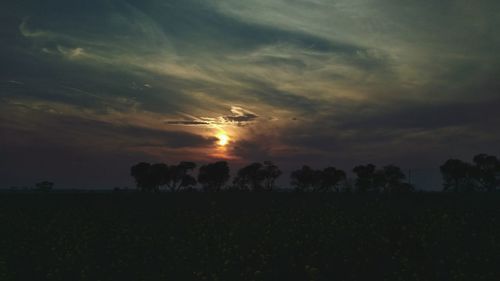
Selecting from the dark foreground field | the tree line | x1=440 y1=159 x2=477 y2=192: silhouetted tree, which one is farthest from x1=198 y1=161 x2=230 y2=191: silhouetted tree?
the dark foreground field

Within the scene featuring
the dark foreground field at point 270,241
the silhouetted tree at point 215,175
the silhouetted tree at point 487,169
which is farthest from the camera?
the silhouetted tree at point 215,175

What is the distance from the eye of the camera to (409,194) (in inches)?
1244

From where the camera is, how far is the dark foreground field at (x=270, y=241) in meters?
18.0

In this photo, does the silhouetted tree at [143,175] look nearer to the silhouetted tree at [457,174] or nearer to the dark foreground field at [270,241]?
the silhouetted tree at [457,174]

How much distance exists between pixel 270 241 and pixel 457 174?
306ft

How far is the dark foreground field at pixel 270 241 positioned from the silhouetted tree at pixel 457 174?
7787 cm

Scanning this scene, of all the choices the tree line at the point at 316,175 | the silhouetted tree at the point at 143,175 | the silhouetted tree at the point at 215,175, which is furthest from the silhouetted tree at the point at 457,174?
the silhouetted tree at the point at 143,175

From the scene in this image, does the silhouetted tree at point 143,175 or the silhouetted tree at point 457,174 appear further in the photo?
the silhouetted tree at point 143,175

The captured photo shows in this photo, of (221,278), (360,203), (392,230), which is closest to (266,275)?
(221,278)

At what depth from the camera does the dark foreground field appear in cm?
1803

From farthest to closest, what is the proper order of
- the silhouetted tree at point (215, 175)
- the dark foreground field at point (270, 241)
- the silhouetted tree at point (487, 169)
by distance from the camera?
the silhouetted tree at point (215, 175)
the silhouetted tree at point (487, 169)
the dark foreground field at point (270, 241)

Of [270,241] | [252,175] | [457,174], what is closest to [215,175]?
[252,175]

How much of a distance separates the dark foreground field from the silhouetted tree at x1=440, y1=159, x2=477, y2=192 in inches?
3066

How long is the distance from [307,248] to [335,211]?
632 centimetres
